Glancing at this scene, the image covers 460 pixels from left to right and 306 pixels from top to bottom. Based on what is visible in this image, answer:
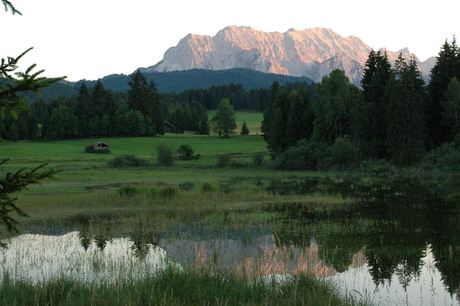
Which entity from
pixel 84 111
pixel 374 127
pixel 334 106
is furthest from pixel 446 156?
pixel 84 111

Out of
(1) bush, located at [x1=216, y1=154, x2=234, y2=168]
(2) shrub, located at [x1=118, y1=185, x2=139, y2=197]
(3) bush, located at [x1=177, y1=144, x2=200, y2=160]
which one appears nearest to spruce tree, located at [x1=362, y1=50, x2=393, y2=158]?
(1) bush, located at [x1=216, y1=154, x2=234, y2=168]

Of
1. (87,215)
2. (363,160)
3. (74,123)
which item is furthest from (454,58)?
(74,123)

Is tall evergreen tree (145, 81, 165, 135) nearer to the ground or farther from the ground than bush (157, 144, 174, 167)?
farther from the ground

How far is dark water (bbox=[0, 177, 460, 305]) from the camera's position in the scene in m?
13.3

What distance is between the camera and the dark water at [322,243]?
43.5ft

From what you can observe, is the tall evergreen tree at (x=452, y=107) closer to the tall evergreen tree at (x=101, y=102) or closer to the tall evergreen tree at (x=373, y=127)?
the tall evergreen tree at (x=373, y=127)

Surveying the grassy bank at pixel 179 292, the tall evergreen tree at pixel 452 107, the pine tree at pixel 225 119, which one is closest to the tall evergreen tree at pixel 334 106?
the tall evergreen tree at pixel 452 107

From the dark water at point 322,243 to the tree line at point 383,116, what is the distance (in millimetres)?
26924

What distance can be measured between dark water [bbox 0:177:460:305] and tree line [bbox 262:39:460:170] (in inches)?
1060

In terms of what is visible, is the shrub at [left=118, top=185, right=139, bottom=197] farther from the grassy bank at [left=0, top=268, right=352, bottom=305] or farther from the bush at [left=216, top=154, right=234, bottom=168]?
the bush at [left=216, top=154, right=234, bottom=168]

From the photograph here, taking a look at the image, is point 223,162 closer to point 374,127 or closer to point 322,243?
point 374,127

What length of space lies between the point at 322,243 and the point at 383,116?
4421 centimetres

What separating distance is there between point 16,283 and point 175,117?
138 meters

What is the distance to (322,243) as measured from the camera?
1823 cm
